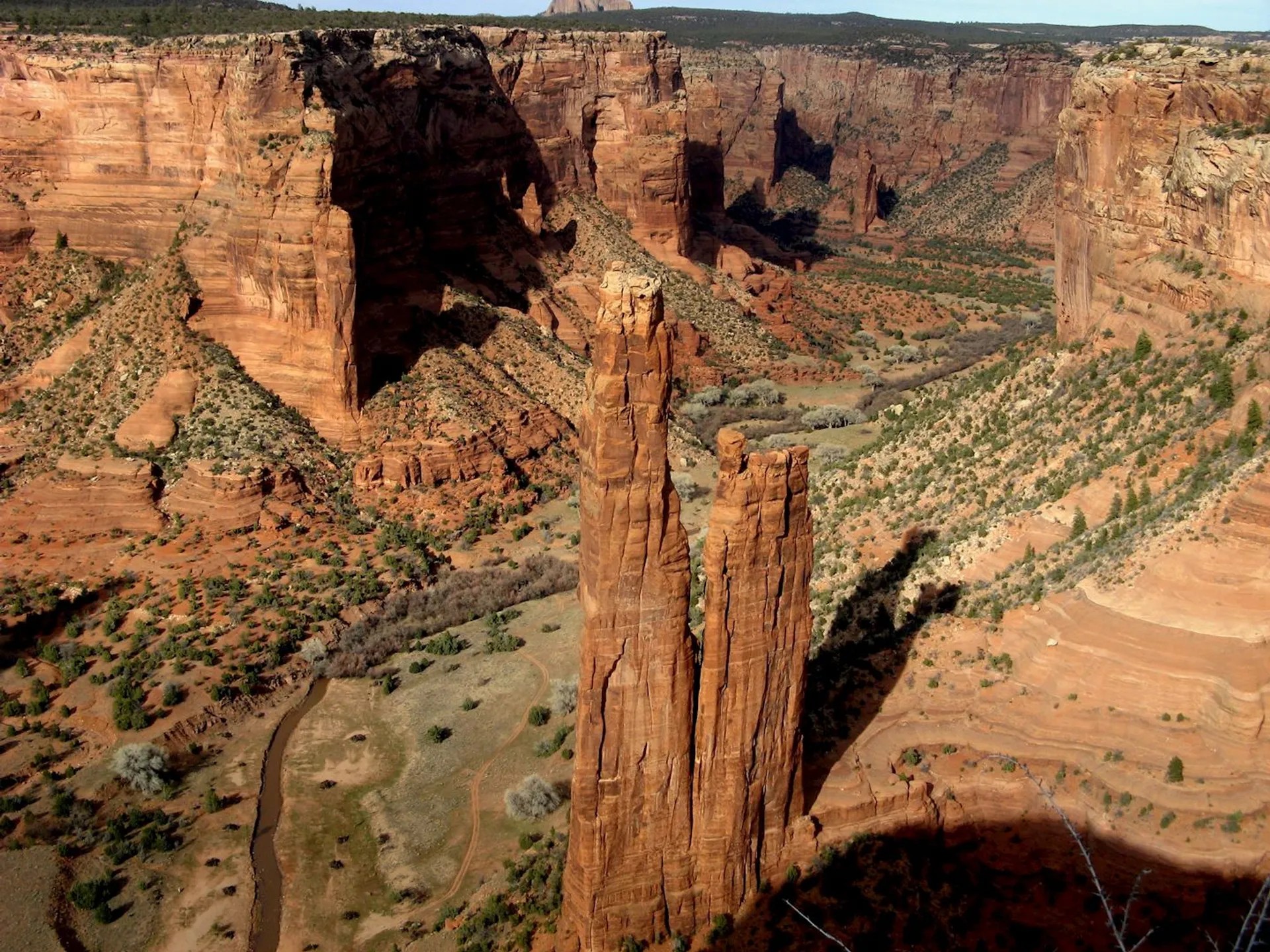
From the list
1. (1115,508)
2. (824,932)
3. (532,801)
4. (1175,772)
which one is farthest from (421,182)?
(824,932)

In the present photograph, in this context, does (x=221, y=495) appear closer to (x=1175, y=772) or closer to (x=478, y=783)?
(x=478, y=783)

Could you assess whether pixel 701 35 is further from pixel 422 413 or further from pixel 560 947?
pixel 560 947

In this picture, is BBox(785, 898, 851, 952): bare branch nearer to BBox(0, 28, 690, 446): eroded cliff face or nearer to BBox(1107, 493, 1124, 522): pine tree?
BBox(1107, 493, 1124, 522): pine tree

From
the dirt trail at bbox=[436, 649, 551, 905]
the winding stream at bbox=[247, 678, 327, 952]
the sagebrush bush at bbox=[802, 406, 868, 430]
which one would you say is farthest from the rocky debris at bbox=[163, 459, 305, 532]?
the sagebrush bush at bbox=[802, 406, 868, 430]

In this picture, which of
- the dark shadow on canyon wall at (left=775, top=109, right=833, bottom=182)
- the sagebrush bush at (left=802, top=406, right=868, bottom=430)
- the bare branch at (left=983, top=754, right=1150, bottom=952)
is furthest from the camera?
the dark shadow on canyon wall at (left=775, top=109, right=833, bottom=182)

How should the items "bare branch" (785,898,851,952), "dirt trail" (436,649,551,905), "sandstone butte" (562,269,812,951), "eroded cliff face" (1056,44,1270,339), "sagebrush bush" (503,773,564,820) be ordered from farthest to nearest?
1. "eroded cliff face" (1056,44,1270,339)
2. "sagebrush bush" (503,773,564,820)
3. "dirt trail" (436,649,551,905)
4. "sandstone butte" (562,269,812,951)
5. "bare branch" (785,898,851,952)

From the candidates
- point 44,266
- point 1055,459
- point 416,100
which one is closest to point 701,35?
point 416,100
